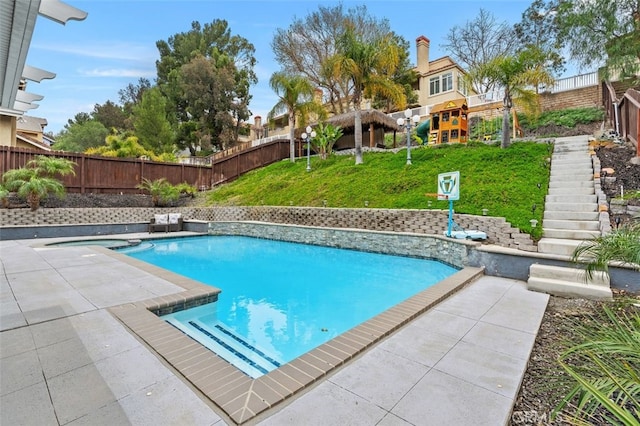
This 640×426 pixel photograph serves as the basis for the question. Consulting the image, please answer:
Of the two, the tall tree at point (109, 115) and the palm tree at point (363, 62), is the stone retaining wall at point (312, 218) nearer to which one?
the palm tree at point (363, 62)

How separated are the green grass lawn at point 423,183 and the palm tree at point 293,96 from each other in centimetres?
380

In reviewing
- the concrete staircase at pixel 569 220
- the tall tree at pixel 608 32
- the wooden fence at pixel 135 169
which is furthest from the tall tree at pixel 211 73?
the concrete staircase at pixel 569 220

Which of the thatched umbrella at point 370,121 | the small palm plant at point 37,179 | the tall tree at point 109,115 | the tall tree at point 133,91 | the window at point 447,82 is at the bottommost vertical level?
the small palm plant at point 37,179

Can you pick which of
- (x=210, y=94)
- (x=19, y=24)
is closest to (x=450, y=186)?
(x=19, y=24)

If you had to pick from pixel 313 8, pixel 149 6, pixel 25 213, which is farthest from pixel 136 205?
pixel 313 8

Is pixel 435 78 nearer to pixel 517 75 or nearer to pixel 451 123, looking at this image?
pixel 451 123

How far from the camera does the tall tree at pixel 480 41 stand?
71.1 ft

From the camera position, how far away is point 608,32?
429 inches

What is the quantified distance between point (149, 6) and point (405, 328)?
12.3 m

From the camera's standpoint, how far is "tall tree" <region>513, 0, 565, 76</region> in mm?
18562

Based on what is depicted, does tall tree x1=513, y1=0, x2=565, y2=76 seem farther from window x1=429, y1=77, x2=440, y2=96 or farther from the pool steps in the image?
the pool steps

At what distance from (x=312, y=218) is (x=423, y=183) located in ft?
12.7

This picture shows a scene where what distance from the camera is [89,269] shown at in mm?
5590

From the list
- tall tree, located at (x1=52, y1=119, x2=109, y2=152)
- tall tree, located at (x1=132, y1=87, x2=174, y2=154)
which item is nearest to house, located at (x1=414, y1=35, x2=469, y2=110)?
tall tree, located at (x1=132, y1=87, x2=174, y2=154)
